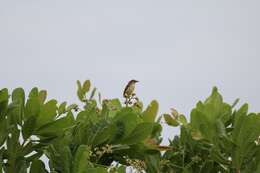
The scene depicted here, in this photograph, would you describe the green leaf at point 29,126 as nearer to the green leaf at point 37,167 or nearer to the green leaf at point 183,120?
the green leaf at point 37,167

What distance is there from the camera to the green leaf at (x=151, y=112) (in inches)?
135

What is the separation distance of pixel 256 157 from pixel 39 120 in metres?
1.23

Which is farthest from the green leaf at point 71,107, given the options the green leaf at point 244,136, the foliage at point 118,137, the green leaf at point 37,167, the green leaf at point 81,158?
the green leaf at point 244,136

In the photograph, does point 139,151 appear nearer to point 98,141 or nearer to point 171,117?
point 98,141

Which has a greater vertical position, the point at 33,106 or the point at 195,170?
the point at 33,106

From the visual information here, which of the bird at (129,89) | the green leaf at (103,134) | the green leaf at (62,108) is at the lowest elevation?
the green leaf at (103,134)

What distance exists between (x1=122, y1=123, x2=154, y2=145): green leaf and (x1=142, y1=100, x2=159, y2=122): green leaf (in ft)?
0.98

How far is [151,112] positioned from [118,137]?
384 mm

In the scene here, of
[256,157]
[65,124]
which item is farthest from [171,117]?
[65,124]

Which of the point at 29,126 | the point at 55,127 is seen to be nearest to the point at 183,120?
the point at 55,127

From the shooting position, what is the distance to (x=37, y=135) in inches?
118

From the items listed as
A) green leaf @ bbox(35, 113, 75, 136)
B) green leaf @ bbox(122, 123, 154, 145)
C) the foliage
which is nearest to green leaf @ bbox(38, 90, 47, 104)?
the foliage

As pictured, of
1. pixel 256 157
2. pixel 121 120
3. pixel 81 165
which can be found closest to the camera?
pixel 81 165

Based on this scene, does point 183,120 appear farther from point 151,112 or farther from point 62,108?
point 62,108
